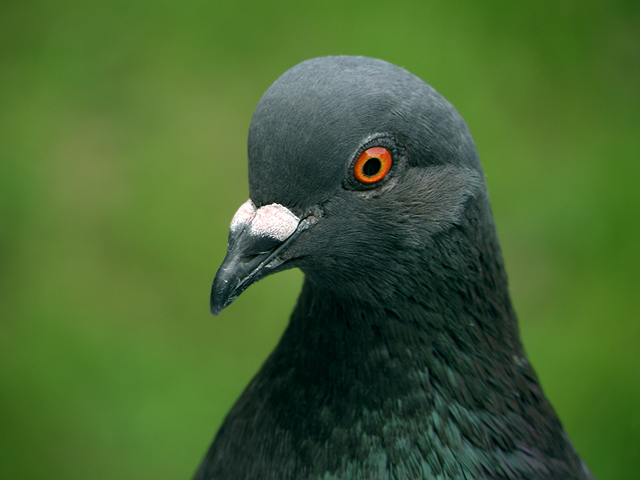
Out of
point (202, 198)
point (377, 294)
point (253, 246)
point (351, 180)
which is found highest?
point (202, 198)

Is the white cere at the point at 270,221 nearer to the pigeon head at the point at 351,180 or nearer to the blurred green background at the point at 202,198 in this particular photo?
the pigeon head at the point at 351,180

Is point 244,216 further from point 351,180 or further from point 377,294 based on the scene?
point 377,294

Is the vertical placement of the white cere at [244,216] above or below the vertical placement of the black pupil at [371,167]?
below

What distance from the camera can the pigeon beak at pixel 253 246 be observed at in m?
2.22

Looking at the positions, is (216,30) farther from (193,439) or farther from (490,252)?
(490,252)

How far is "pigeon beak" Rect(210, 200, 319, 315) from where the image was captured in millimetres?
2225

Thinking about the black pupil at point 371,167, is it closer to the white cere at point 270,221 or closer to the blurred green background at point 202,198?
the white cere at point 270,221

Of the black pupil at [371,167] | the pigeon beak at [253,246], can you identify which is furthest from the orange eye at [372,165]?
the pigeon beak at [253,246]

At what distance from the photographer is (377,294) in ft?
8.16

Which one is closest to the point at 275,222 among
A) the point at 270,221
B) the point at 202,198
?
the point at 270,221

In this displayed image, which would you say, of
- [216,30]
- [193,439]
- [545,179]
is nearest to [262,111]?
[193,439]

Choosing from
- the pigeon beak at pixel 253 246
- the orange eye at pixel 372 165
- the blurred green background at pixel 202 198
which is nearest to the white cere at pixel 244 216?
the pigeon beak at pixel 253 246

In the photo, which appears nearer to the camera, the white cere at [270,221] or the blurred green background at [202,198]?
the white cere at [270,221]

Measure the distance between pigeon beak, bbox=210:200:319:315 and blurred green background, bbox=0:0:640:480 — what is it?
358cm
